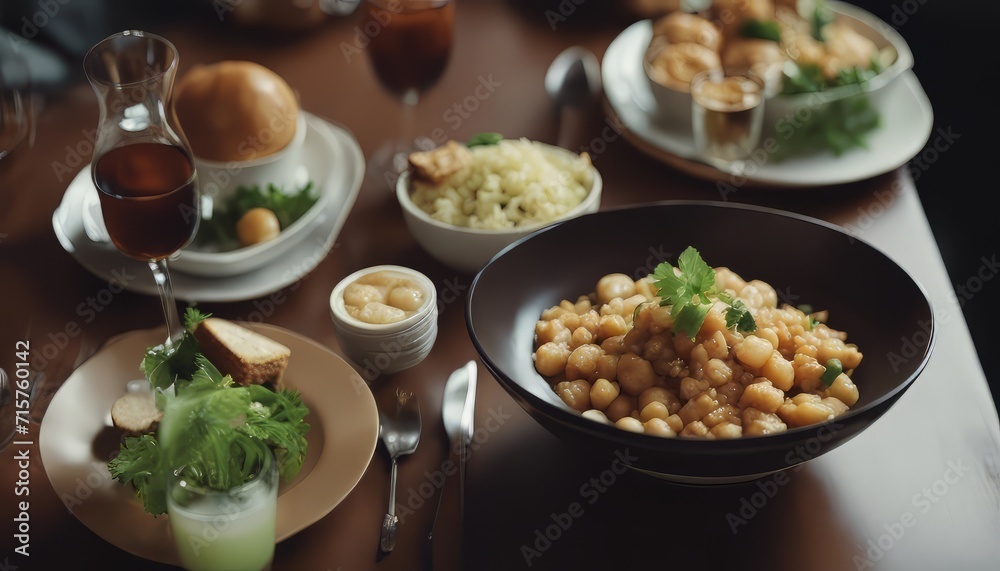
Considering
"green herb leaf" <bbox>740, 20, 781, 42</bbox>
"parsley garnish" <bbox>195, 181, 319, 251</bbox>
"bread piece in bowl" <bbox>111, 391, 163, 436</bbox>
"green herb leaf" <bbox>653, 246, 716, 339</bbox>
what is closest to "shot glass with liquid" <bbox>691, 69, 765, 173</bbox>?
"green herb leaf" <bbox>740, 20, 781, 42</bbox>

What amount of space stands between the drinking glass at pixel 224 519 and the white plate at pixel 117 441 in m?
0.04

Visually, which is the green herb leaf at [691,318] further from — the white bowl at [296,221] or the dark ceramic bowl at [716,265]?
the white bowl at [296,221]

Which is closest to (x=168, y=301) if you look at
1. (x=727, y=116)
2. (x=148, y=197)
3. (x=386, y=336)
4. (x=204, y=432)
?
(x=148, y=197)

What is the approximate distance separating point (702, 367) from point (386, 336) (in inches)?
18.7

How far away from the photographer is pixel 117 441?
1.27 metres

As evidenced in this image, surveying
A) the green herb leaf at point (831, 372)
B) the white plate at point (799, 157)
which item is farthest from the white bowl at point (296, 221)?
the green herb leaf at point (831, 372)

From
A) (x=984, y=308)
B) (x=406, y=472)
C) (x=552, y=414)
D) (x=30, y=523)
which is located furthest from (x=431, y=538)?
(x=984, y=308)

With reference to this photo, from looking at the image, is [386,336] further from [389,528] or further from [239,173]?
[239,173]

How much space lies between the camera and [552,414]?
111 cm

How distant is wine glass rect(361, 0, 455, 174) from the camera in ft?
5.88

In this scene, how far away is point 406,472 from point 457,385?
0.17 metres

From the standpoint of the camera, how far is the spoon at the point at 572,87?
209 centimetres

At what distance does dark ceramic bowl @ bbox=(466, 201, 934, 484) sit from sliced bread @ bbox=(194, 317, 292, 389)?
0.30 metres

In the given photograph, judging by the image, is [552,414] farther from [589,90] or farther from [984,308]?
[984,308]
